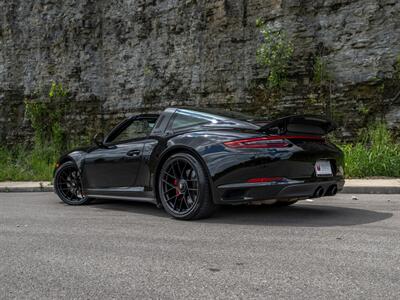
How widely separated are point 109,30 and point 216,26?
453 centimetres

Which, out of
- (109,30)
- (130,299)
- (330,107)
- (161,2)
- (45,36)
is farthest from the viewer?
(45,36)

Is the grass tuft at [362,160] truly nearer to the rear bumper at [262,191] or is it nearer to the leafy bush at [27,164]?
the leafy bush at [27,164]

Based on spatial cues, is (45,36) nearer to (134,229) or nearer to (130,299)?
(134,229)

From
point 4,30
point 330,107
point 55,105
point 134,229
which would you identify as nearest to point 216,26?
point 330,107

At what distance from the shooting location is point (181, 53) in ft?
49.8

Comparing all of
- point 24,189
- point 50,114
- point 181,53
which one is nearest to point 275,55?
point 181,53

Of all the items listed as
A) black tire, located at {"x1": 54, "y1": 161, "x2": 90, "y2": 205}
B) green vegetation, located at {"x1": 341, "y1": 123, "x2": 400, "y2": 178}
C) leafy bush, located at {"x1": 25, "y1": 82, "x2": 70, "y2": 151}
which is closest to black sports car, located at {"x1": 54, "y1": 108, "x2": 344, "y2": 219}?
black tire, located at {"x1": 54, "y1": 161, "x2": 90, "y2": 205}

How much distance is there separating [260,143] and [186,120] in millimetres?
1147

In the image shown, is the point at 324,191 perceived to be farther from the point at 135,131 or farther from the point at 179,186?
the point at 135,131

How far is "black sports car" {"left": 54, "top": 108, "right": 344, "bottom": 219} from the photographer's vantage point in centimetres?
470

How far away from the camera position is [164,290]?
9.07 feet

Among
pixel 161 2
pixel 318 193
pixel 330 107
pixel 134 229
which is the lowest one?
pixel 134 229

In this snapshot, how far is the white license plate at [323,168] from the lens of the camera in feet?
16.4

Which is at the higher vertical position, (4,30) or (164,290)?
(4,30)
